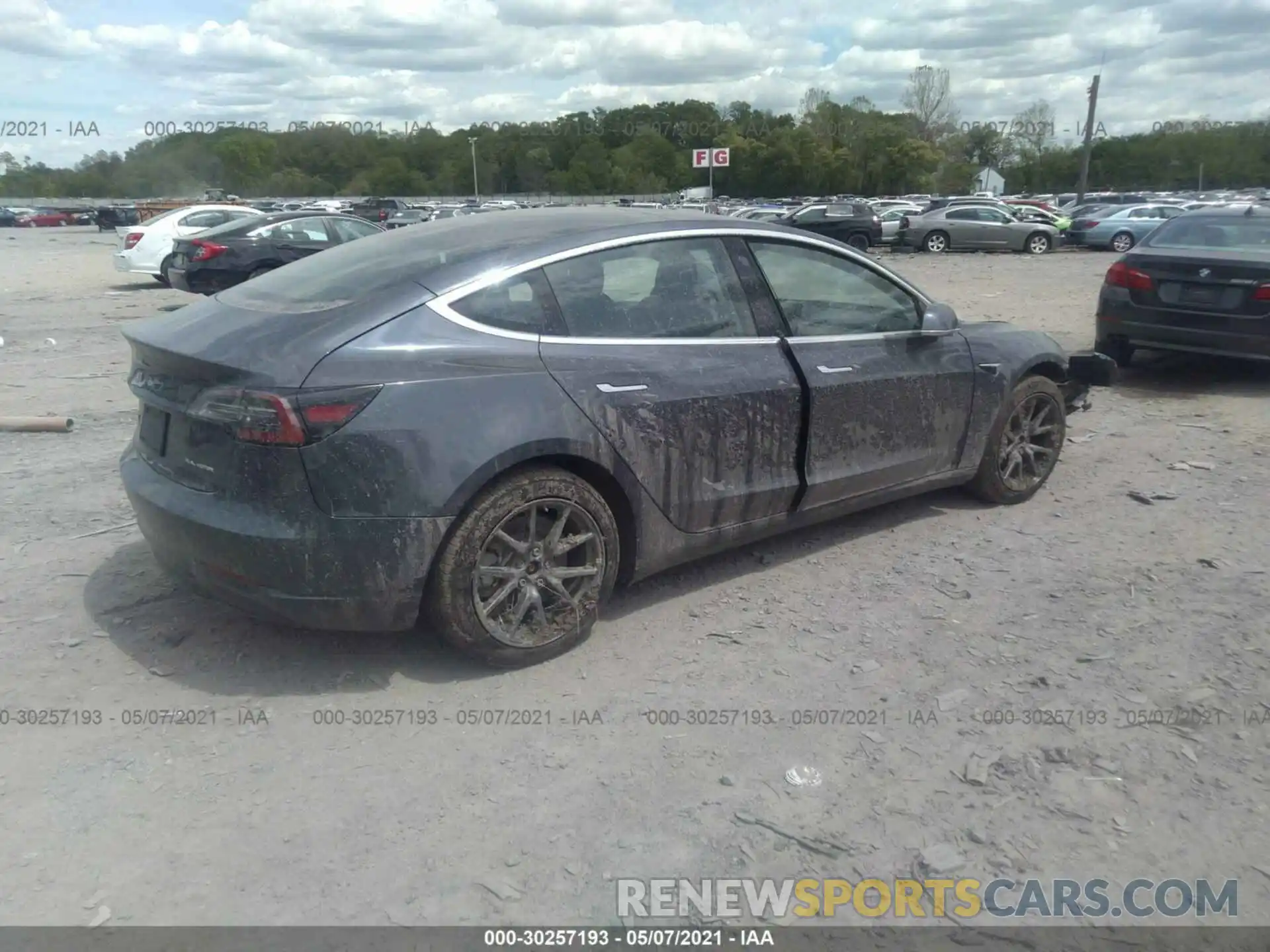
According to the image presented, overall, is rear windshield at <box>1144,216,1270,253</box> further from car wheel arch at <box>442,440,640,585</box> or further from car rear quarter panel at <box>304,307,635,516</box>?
car rear quarter panel at <box>304,307,635,516</box>

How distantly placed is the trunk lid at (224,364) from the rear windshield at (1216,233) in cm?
761

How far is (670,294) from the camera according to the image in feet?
14.3

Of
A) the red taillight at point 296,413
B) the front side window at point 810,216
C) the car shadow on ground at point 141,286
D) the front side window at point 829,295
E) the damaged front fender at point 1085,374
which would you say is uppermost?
the front side window at point 829,295

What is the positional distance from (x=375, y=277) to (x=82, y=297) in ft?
48.9

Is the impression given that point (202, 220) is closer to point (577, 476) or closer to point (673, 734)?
point (577, 476)

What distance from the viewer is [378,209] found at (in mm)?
44125

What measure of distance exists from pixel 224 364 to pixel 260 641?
3.85 ft

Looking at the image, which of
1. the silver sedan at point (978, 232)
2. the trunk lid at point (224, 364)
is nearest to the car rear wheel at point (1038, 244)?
the silver sedan at point (978, 232)

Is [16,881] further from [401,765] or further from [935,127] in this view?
[935,127]

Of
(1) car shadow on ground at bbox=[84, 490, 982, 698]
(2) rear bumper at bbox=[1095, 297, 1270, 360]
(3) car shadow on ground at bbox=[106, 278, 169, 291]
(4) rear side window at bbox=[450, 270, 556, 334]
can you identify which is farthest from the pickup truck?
(4) rear side window at bbox=[450, 270, 556, 334]

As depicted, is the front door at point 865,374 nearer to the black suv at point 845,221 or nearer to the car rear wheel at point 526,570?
the car rear wheel at point 526,570

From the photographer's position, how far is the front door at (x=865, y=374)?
15.3ft

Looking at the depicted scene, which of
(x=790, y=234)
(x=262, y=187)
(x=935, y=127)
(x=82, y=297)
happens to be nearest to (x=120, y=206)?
(x=262, y=187)

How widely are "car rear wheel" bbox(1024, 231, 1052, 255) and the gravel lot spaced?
25647 millimetres
